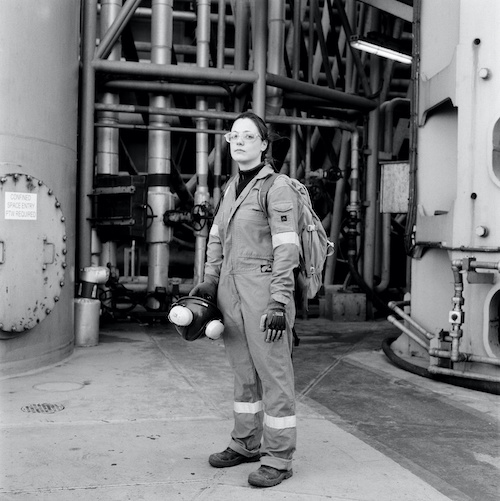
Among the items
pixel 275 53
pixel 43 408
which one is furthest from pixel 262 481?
pixel 275 53

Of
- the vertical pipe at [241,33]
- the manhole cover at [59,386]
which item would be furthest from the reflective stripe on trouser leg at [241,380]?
the vertical pipe at [241,33]

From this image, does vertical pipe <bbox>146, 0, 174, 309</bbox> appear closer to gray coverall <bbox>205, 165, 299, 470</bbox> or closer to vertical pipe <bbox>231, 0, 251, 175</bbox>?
vertical pipe <bbox>231, 0, 251, 175</bbox>

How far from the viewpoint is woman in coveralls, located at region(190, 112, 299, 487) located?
3227 mm

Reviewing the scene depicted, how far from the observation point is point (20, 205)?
18.2 ft

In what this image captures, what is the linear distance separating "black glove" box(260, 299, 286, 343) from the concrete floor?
70 centimetres

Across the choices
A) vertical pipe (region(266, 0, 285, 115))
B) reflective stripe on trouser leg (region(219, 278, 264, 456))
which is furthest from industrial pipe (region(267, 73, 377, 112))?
reflective stripe on trouser leg (region(219, 278, 264, 456))

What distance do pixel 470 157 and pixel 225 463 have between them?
3401mm

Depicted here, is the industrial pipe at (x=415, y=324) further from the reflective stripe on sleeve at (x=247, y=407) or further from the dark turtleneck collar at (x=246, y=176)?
the dark turtleneck collar at (x=246, y=176)

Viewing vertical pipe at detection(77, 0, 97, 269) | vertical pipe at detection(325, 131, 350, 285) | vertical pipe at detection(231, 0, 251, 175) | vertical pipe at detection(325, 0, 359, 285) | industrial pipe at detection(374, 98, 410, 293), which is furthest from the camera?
vertical pipe at detection(325, 131, 350, 285)

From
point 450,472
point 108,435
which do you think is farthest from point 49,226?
point 450,472

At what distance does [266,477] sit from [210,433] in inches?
36.5

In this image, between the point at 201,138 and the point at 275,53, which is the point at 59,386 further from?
the point at 275,53

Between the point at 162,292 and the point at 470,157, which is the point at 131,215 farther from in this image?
the point at 470,157

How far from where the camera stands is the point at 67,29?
6.22m
